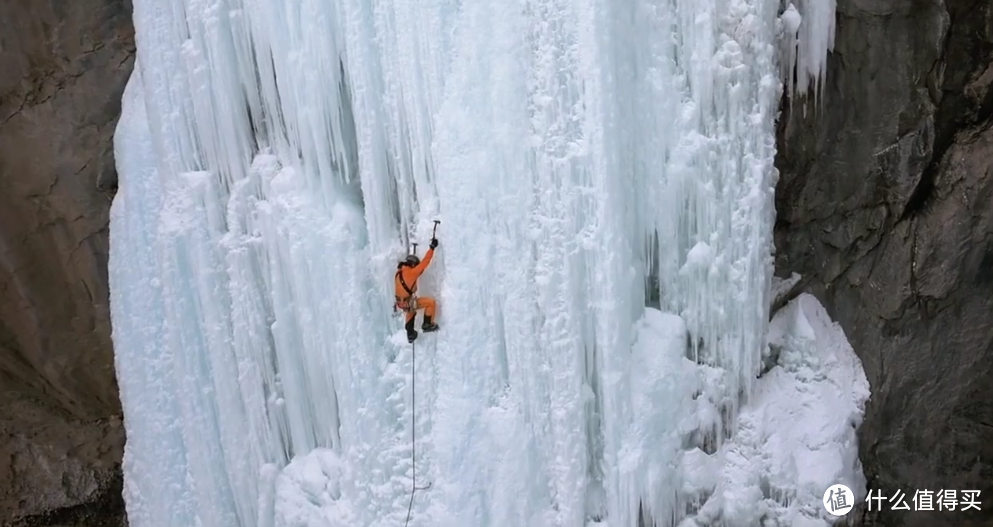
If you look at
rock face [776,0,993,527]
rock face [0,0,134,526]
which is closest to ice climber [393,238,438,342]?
rock face [776,0,993,527]

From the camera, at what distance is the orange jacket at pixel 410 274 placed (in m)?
3.69

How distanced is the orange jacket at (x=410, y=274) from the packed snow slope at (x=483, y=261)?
0.15m

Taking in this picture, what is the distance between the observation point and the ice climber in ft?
12.2

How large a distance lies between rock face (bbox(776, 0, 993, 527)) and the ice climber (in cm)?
179

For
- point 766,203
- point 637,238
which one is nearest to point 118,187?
point 637,238

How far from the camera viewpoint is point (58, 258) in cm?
489

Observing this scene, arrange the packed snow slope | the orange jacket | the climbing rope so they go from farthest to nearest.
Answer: the climbing rope, the orange jacket, the packed snow slope

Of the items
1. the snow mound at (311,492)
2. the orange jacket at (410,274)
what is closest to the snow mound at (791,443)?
the orange jacket at (410,274)

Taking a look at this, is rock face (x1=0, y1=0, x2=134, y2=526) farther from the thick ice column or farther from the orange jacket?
the orange jacket

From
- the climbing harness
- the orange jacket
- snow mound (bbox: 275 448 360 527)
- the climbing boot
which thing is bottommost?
snow mound (bbox: 275 448 360 527)

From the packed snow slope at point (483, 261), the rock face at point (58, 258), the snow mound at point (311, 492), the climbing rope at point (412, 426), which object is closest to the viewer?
the packed snow slope at point (483, 261)

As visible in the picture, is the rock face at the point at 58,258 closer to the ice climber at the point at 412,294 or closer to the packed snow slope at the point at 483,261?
the packed snow slope at the point at 483,261

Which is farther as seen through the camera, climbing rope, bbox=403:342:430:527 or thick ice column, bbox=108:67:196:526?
thick ice column, bbox=108:67:196:526

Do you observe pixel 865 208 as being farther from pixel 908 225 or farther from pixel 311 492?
pixel 311 492
